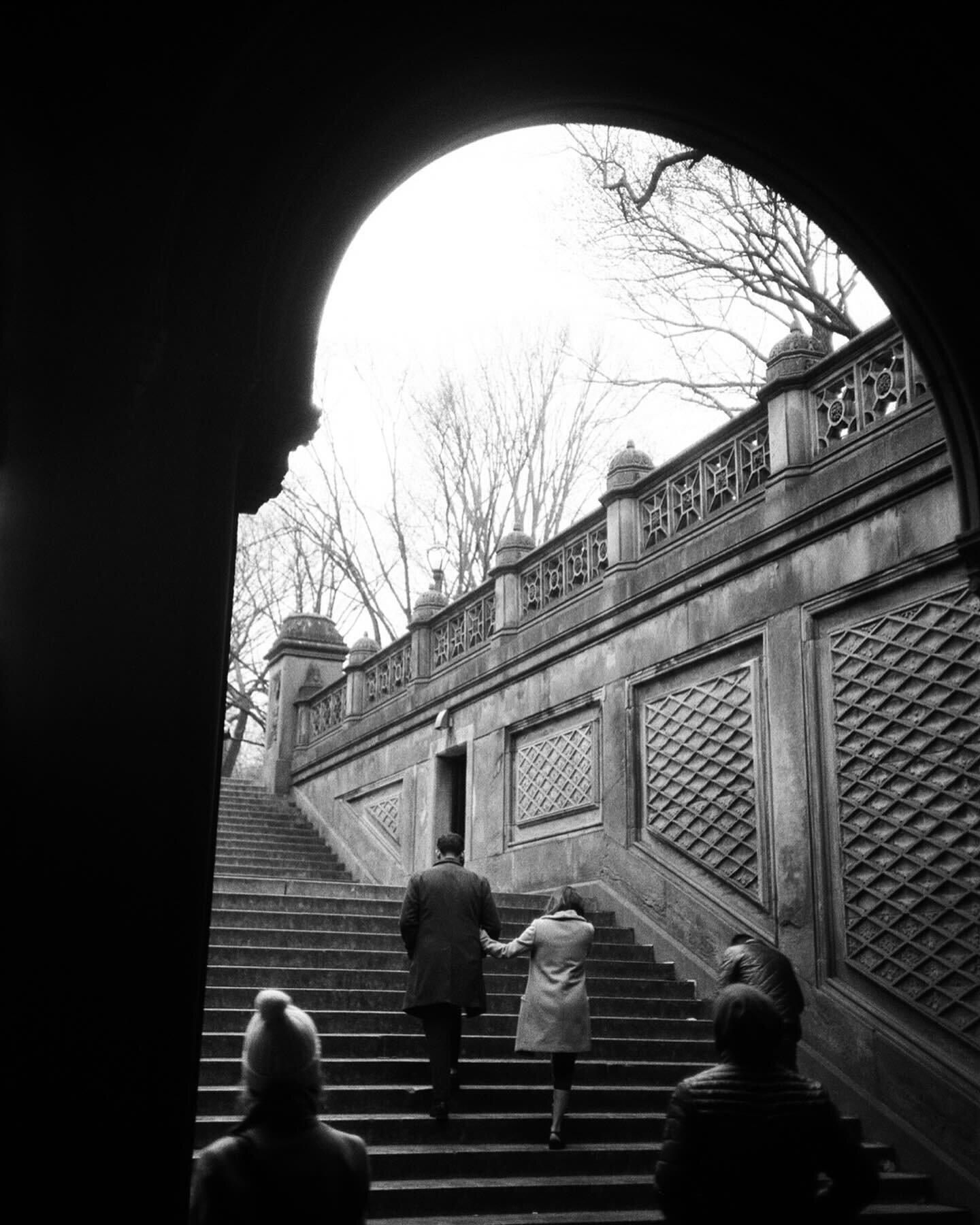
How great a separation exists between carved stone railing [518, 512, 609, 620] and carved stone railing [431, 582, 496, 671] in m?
0.67

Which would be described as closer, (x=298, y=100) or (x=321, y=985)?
(x=298, y=100)

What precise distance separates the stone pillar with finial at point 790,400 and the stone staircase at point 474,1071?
4.19 m

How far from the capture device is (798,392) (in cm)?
1010

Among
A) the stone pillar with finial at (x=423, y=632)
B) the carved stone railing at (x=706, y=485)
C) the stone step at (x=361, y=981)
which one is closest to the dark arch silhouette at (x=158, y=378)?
the stone step at (x=361, y=981)

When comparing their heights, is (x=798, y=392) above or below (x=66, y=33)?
above

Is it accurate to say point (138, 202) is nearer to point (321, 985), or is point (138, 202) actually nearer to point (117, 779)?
point (117, 779)

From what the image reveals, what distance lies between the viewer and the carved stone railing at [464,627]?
1510cm

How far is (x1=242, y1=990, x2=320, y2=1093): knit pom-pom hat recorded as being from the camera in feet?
8.80

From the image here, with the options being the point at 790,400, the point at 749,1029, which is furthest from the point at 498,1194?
the point at 790,400

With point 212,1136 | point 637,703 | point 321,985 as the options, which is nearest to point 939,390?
point 212,1136

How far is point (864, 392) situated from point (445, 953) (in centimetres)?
518

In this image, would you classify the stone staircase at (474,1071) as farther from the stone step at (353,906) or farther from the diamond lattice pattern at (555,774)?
the diamond lattice pattern at (555,774)

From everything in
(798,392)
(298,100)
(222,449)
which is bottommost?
(222,449)

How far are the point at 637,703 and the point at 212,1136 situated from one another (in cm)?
593
